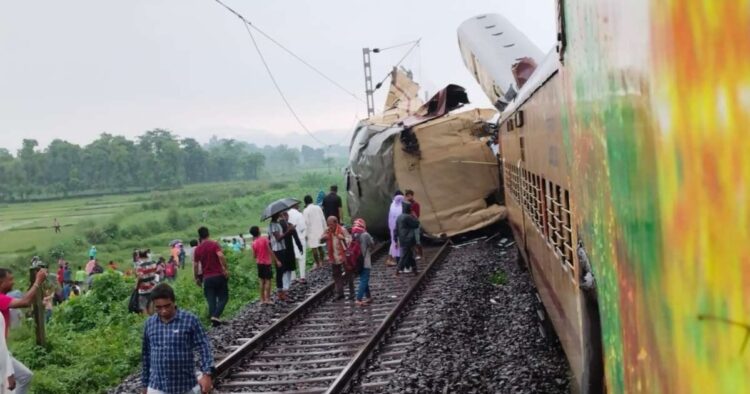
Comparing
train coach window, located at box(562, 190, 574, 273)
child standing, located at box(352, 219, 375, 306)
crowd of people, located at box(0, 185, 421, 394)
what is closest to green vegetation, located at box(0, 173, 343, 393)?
crowd of people, located at box(0, 185, 421, 394)

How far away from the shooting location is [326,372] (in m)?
8.72

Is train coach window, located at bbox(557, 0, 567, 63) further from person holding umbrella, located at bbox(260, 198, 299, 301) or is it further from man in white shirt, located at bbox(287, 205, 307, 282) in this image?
man in white shirt, located at bbox(287, 205, 307, 282)

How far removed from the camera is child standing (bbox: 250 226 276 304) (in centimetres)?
1288

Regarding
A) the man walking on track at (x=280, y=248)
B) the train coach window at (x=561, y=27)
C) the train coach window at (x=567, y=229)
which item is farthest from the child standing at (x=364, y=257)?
the train coach window at (x=561, y=27)

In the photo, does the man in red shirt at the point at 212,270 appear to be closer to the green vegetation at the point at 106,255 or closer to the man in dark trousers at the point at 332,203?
the green vegetation at the point at 106,255

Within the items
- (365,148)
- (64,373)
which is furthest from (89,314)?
(365,148)

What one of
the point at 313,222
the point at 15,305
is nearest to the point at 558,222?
the point at 15,305

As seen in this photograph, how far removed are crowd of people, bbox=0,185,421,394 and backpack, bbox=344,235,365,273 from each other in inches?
0.6

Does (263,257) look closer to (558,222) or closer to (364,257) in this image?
(364,257)

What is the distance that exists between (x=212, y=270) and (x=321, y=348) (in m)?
2.64

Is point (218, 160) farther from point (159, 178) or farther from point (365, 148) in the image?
point (365, 148)

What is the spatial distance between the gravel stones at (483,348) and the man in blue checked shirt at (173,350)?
2851 millimetres

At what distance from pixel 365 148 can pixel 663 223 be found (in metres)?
19.6

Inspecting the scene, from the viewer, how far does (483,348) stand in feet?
30.3
